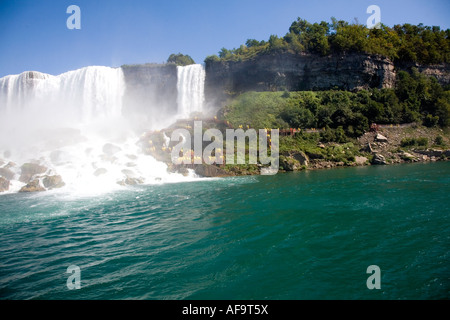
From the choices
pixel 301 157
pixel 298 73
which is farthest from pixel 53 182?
pixel 298 73

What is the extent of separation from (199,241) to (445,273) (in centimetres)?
702

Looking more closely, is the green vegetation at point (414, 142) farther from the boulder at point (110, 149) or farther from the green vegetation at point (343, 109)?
the boulder at point (110, 149)

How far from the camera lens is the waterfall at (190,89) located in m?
48.8

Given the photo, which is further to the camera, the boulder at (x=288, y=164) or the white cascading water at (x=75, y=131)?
the boulder at (x=288, y=164)

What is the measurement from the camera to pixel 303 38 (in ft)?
173

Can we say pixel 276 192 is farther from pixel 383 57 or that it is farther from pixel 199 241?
pixel 383 57

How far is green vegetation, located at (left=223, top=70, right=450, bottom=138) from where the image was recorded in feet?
133

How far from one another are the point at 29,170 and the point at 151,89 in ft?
109

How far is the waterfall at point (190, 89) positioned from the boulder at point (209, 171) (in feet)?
76.8

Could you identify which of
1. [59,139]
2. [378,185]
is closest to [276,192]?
[378,185]

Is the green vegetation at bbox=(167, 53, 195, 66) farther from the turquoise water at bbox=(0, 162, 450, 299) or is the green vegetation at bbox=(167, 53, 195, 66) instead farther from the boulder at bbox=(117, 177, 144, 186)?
the turquoise water at bbox=(0, 162, 450, 299)

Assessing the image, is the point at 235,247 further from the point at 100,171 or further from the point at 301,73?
the point at 301,73

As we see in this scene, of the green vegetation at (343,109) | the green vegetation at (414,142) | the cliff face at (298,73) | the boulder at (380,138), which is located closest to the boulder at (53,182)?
the green vegetation at (343,109)

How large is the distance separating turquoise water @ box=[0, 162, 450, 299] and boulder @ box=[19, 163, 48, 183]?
1000 cm
